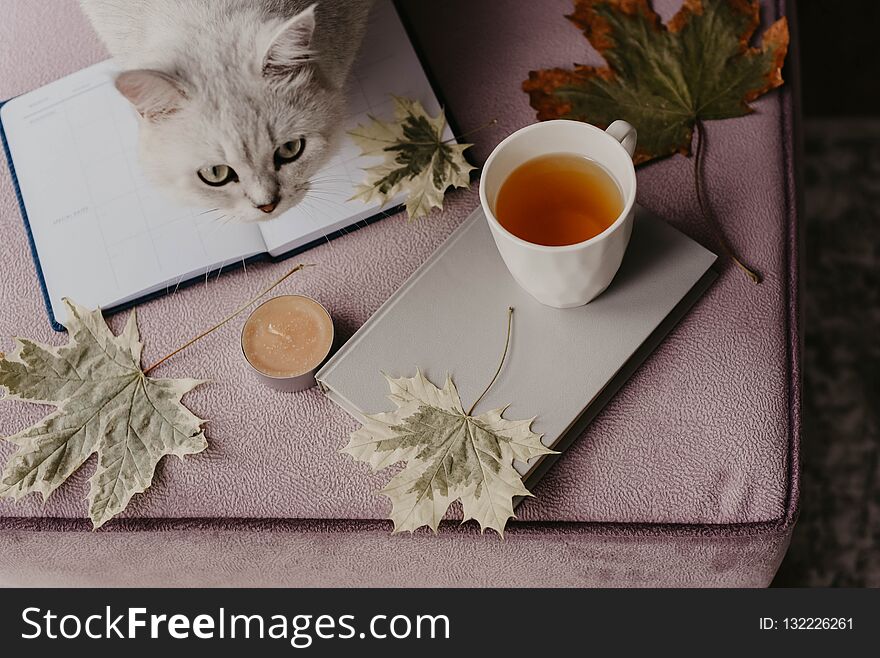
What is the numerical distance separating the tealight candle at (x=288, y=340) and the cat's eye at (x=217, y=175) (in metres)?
0.12

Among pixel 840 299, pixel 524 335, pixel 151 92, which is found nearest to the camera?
pixel 151 92

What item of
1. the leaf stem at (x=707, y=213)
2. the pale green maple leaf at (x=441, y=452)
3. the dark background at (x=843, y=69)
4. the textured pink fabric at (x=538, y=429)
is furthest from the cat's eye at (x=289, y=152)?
the dark background at (x=843, y=69)

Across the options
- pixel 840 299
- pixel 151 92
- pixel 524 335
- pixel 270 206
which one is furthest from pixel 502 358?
pixel 840 299

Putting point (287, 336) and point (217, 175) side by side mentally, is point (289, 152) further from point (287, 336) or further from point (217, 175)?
point (287, 336)

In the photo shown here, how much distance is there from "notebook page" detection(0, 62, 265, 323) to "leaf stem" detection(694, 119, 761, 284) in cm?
45

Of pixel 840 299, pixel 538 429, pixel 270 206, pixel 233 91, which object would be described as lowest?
pixel 840 299

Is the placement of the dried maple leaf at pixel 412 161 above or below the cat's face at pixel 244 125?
below

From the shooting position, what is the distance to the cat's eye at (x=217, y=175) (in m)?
0.77

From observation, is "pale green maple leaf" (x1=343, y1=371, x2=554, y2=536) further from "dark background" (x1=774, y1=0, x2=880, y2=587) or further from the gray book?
"dark background" (x1=774, y1=0, x2=880, y2=587)

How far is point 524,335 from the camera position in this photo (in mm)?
→ 796

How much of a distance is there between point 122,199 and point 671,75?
587mm

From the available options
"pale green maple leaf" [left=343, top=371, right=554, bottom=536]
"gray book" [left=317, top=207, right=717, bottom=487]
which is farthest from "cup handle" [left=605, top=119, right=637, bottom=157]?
"pale green maple leaf" [left=343, top=371, right=554, bottom=536]

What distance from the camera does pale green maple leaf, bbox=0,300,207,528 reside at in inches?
31.1

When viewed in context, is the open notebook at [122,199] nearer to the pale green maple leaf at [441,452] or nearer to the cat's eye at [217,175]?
the cat's eye at [217,175]
